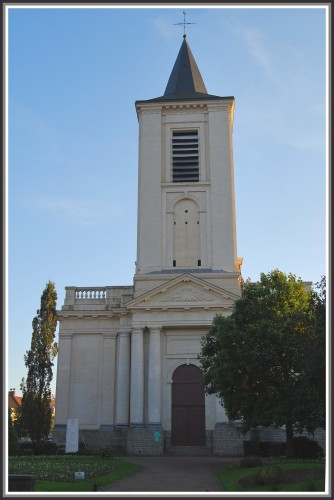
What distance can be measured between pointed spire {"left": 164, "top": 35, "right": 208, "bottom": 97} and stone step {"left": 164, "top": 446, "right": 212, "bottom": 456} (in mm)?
27185

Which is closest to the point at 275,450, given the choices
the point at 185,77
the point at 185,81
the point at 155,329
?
the point at 155,329

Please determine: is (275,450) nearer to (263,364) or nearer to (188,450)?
(188,450)

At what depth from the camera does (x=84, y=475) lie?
2019cm

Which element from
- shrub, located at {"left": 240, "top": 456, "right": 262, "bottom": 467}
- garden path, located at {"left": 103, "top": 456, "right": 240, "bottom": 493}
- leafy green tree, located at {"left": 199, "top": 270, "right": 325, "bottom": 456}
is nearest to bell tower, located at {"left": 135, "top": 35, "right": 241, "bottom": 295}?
leafy green tree, located at {"left": 199, "top": 270, "right": 325, "bottom": 456}

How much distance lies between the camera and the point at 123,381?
39.3 m

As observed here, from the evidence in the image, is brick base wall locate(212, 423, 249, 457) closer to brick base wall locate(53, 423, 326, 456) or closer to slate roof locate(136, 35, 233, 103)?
brick base wall locate(53, 423, 326, 456)

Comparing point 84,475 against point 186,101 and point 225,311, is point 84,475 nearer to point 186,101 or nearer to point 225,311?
point 225,311

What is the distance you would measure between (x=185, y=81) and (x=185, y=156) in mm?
7682

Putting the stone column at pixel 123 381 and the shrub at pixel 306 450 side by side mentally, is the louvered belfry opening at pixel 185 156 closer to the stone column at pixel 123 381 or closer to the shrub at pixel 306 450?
the stone column at pixel 123 381

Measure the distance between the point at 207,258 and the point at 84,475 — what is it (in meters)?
23.6

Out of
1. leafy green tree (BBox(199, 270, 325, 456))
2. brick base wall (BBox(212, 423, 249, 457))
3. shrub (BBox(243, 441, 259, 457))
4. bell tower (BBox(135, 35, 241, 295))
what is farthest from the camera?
bell tower (BBox(135, 35, 241, 295))

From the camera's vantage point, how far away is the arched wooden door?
3738 cm

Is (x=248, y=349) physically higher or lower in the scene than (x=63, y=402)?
higher

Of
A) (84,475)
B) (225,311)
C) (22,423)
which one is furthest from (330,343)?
(22,423)
